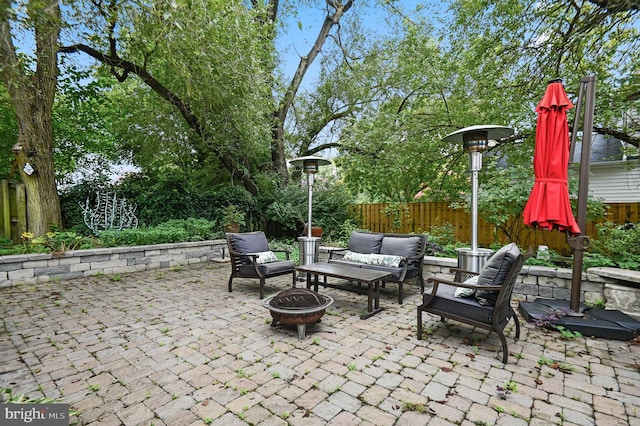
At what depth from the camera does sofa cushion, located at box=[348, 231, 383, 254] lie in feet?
16.1

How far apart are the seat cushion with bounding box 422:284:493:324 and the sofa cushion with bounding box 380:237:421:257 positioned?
1411 millimetres

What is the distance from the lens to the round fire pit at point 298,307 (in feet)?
9.68

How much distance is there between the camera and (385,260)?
4.47 m

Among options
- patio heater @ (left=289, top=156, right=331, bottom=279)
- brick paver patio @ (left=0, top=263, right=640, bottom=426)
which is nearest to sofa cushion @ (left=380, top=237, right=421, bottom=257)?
brick paver patio @ (left=0, top=263, right=640, bottom=426)

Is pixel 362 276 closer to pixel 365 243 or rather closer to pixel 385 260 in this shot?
pixel 385 260

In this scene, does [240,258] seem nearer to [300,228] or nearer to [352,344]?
[352,344]

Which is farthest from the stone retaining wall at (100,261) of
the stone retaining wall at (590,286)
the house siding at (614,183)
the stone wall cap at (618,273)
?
the house siding at (614,183)

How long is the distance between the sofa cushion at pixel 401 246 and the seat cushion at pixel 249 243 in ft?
6.44

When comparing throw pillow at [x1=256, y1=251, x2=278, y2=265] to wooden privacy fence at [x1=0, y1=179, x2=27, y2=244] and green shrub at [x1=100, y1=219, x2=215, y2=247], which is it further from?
wooden privacy fence at [x1=0, y1=179, x2=27, y2=244]

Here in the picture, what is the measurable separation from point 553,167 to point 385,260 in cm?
228

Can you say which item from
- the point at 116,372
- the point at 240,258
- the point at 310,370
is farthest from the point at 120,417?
the point at 240,258

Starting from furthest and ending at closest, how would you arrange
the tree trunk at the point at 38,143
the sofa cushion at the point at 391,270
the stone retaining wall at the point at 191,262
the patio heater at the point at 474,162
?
the tree trunk at the point at 38,143
the sofa cushion at the point at 391,270
the patio heater at the point at 474,162
the stone retaining wall at the point at 191,262

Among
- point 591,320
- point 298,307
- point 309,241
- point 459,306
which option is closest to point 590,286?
point 591,320

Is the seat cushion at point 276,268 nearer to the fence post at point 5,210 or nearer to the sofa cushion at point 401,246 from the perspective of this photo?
the sofa cushion at point 401,246
